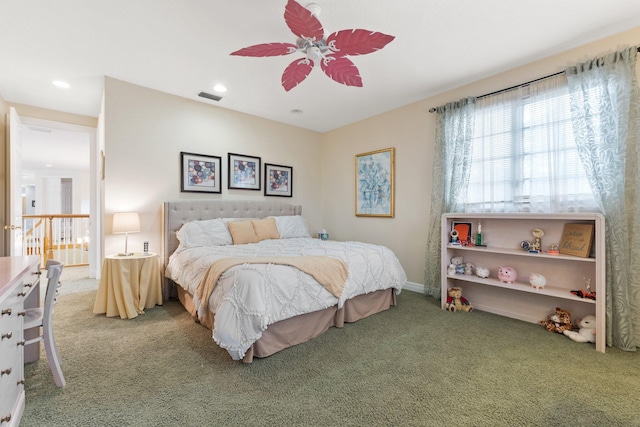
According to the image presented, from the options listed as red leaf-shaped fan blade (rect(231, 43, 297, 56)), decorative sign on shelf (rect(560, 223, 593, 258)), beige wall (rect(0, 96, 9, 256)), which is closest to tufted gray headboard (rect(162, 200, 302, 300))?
beige wall (rect(0, 96, 9, 256))

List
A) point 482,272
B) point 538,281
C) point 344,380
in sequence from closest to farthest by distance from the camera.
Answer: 1. point 344,380
2. point 538,281
3. point 482,272

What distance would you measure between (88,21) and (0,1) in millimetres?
505

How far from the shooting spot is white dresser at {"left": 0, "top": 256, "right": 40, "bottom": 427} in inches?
48.2

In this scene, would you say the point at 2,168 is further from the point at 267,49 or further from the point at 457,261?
the point at 457,261

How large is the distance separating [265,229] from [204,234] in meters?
0.82

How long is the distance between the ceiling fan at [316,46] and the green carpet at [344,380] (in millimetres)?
2173

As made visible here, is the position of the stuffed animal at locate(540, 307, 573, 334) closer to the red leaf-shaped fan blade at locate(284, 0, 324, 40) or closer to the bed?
the bed

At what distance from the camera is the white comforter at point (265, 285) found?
198 cm

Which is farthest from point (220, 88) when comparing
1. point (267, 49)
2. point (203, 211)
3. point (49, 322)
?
point (49, 322)

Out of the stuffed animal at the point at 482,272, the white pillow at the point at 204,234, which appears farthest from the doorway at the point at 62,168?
the stuffed animal at the point at 482,272

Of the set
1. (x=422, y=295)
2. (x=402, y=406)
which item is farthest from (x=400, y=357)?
(x=422, y=295)

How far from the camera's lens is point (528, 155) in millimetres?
2877

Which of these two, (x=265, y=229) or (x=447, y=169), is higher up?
(x=447, y=169)

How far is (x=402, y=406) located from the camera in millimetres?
1591
